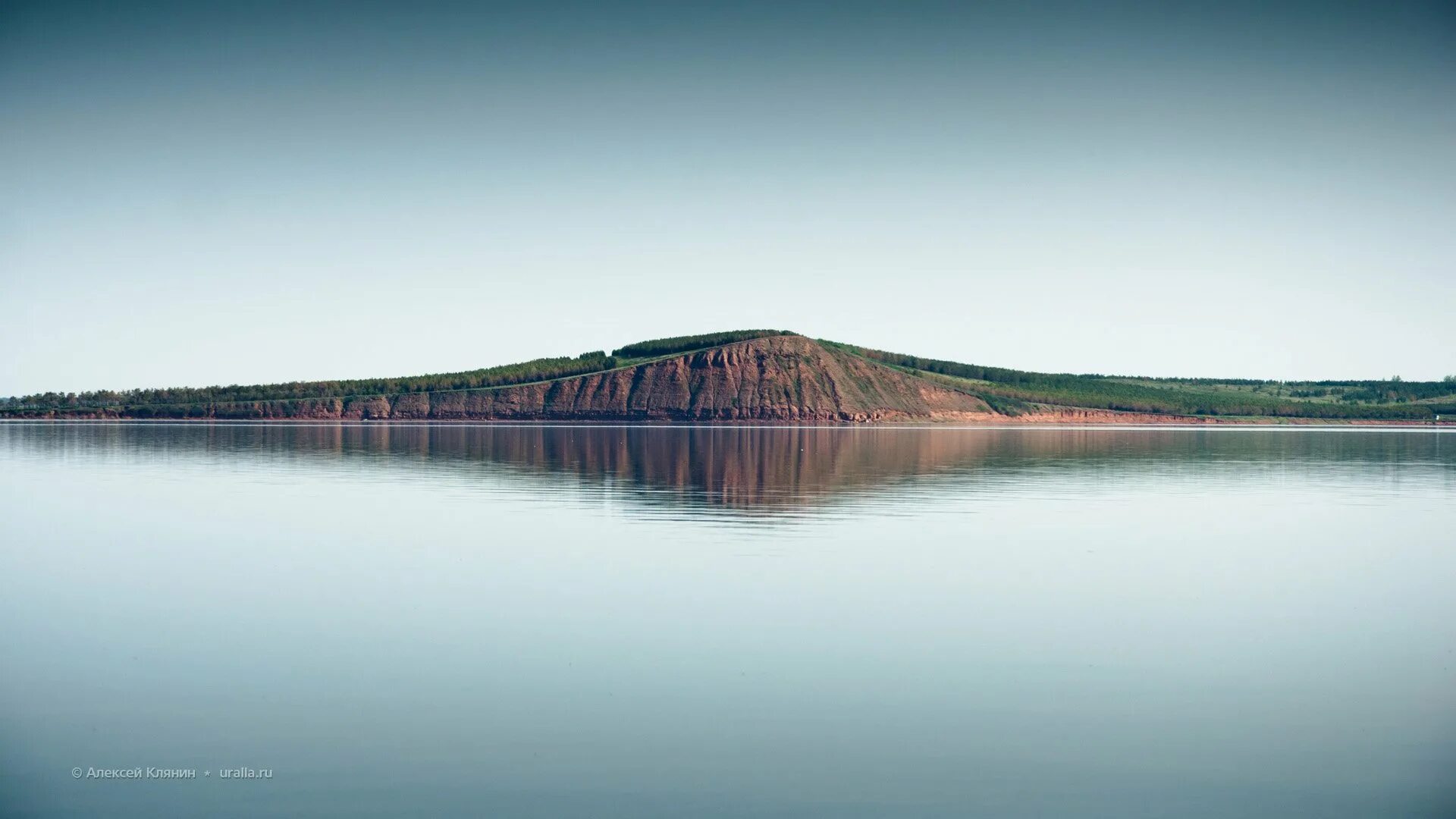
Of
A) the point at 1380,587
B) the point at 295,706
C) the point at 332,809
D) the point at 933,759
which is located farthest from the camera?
the point at 1380,587

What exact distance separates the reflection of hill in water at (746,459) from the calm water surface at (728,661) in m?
10.1

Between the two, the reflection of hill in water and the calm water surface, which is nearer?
the calm water surface

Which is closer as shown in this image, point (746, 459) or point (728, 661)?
point (728, 661)

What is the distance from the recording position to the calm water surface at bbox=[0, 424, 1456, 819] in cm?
1183

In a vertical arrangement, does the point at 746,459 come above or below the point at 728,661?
above

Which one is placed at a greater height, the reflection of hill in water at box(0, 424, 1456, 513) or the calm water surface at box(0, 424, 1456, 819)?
the reflection of hill in water at box(0, 424, 1456, 513)

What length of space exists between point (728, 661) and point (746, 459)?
2070 inches

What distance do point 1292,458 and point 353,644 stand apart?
247 ft

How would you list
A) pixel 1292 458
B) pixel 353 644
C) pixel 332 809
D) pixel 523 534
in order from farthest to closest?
pixel 1292 458, pixel 523 534, pixel 353 644, pixel 332 809

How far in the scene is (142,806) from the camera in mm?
11422

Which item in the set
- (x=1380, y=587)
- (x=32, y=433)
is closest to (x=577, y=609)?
(x=1380, y=587)

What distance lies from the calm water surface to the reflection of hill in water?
10.1m

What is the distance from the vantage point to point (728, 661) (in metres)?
16.6

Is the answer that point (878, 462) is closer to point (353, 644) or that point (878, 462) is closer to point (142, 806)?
point (353, 644)
